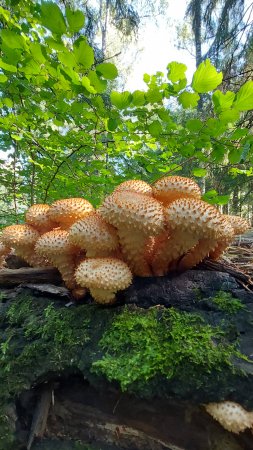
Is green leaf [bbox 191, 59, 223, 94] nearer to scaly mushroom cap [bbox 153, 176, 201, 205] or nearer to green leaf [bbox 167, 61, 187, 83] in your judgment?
green leaf [bbox 167, 61, 187, 83]

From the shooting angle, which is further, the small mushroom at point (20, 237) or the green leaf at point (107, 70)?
the small mushroom at point (20, 237)

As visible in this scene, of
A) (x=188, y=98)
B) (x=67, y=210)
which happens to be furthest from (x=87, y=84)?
(x=67, y=210)

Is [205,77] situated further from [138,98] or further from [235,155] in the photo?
[235,155]

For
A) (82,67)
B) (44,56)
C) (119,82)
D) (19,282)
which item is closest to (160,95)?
(82,67)

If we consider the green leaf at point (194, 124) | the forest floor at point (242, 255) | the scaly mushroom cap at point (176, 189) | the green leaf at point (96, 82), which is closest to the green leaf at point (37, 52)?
the green leaf at point (96, 82)

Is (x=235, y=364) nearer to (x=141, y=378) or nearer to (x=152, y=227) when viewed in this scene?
(x=141, y=378)

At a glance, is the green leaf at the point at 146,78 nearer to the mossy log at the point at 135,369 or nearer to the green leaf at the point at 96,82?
the green leaf at the point at 96,82
